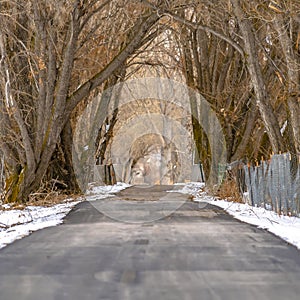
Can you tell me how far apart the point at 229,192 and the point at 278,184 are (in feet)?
18.0

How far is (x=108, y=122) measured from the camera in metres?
29.8

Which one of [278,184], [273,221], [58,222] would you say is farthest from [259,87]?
[58,222]

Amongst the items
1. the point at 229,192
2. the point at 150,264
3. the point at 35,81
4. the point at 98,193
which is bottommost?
the point at 150,264

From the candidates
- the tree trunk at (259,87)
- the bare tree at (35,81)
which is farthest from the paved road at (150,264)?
the bare tree at (35,81)

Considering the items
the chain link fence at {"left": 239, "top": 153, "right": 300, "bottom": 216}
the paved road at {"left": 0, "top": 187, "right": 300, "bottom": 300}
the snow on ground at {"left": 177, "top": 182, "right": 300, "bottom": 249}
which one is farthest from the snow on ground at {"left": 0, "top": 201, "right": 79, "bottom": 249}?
the chain link fence at {"left": 239, "top": 153, "right": 300, "bottom": 216}

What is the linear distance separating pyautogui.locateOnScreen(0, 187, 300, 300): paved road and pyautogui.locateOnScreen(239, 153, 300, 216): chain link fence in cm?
191

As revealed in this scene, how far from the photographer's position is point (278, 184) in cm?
1102

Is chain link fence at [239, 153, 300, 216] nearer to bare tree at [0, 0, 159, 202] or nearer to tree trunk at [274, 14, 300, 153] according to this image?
tree trunk at [274, 14, 300, 153]

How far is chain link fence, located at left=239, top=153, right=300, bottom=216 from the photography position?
33.2 ft

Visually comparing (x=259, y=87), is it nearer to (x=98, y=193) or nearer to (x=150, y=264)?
(x=150, y=264)

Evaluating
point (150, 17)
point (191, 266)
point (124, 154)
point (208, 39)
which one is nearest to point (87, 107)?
point (208, 39)

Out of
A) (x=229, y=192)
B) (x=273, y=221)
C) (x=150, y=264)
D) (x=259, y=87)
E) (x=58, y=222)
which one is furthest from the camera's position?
(x=229, y=192)

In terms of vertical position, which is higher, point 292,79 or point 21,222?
point 292,79

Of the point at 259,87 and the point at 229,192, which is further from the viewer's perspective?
the point at 229,192
